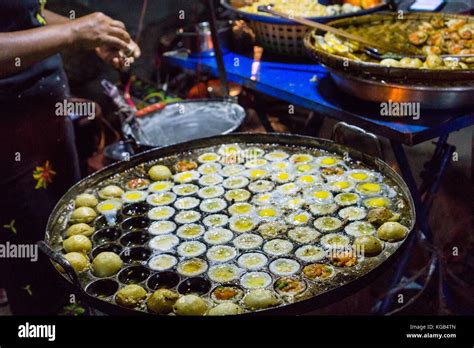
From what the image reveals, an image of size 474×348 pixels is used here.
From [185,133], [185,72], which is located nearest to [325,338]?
[185,133]

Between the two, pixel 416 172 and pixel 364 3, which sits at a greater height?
pixel 364 3

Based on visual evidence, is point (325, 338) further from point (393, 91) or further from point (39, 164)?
point (39, 164)

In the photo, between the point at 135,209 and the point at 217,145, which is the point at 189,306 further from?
the point at 217,145

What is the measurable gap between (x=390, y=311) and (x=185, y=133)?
1.82 metres

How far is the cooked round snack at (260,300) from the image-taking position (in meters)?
1.79

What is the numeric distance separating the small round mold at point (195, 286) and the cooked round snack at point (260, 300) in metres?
0.18

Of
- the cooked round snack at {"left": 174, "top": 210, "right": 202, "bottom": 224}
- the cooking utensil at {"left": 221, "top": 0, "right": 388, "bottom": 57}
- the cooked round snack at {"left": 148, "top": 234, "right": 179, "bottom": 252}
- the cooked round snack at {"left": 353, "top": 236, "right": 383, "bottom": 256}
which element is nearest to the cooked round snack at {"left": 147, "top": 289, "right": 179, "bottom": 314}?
the cooked round snack at {"left": 148, "top": 234, "right": 179, "bottom": 252}

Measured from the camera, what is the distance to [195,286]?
195 cm

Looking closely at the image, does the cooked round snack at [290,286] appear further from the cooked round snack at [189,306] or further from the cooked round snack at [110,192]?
the cooked round snack at [110,192]

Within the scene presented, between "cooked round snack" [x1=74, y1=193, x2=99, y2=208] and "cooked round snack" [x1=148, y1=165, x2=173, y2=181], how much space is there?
14.1 inches

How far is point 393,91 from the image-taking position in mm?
2848

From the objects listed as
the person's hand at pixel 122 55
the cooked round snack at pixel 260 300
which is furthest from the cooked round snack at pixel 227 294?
the person's hand at pixel 122 55

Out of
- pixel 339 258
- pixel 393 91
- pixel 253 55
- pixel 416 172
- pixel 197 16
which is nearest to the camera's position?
pixel 339 258

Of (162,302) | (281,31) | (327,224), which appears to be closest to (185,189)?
(327,224)
